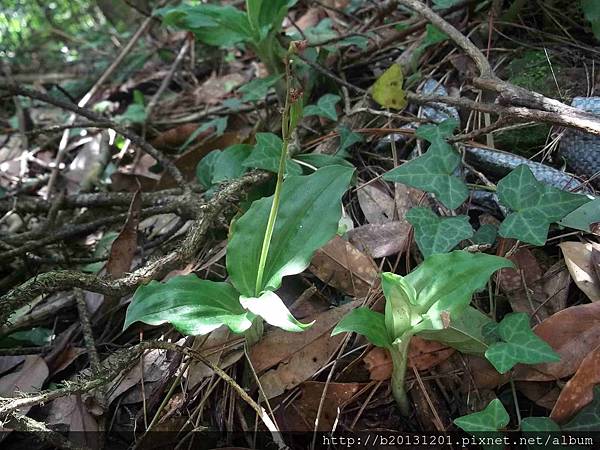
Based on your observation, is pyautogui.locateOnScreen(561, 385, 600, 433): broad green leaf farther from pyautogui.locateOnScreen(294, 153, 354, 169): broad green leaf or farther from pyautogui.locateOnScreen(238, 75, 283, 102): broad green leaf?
pyautogui.locateOnScreen(238, 75, 283, 102): broad green leaf

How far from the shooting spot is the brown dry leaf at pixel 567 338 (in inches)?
43.9

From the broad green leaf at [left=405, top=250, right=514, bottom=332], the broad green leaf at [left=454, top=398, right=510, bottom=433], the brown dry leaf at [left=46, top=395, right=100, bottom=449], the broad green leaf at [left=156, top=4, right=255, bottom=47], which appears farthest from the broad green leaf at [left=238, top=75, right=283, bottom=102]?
the broad green leaf at [left=454, top=398, right=510, bottom=433]

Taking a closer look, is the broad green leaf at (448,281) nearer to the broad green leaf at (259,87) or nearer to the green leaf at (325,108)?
the green leaf at (325,108)

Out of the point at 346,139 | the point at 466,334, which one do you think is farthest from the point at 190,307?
the point at 346,139

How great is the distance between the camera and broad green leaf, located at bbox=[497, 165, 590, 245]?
4.00 ft

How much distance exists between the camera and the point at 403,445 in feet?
3.68

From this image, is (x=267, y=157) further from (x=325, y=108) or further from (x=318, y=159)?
(x=325, y=108)

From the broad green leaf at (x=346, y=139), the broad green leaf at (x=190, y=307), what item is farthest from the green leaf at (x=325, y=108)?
the broad green leaf at (x=190, y=307)

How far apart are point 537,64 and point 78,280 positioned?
59.7 inches

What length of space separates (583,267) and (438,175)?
1.34 ft

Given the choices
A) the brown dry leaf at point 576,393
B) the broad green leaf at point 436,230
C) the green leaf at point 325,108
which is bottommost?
the brown dry leaf at point 576,393

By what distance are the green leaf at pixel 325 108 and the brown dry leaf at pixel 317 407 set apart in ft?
3.11

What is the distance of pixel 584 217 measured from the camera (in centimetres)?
128

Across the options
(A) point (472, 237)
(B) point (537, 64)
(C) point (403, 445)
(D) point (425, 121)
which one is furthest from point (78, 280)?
(B) point (537, 64)
